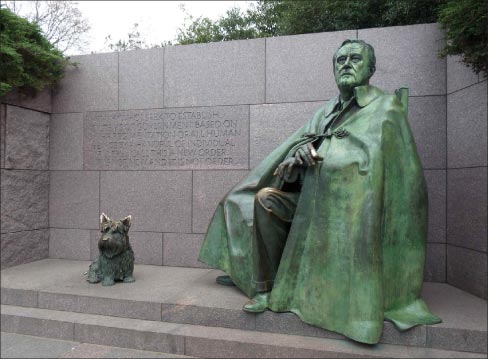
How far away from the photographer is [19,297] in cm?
431

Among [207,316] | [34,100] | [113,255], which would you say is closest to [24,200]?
[34,100]

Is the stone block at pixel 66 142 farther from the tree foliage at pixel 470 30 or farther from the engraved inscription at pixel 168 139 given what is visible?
the tree foliage at pixel 470 30

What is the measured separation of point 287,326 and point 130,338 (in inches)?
56.4

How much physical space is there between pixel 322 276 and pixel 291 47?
3.26 meters

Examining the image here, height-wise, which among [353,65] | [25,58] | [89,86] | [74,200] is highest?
[25,58]

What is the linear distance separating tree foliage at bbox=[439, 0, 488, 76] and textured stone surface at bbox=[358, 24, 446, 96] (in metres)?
0.75

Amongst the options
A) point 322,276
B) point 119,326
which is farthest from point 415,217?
point 119,326

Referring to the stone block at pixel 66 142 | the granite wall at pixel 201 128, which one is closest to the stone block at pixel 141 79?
the granite wall at pixel 201 128

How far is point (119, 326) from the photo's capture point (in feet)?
12.2

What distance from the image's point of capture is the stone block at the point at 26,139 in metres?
5.47

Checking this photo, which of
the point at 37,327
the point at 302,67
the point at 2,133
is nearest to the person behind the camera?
the point at 37,327

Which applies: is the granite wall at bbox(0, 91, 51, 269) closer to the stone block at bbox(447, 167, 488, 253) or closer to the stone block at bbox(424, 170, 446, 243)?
the stone block at bbox(424, 170, 446, 243)

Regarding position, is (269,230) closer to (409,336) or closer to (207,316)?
(207,316)

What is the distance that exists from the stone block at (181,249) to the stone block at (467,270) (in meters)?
3.08
